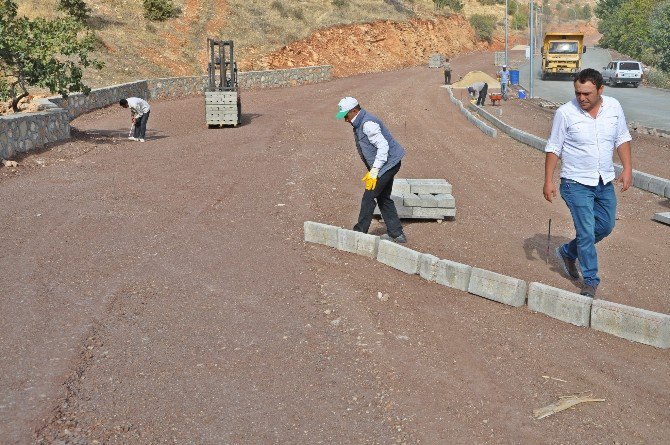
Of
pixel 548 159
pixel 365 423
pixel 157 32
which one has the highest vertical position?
pixel 157 32

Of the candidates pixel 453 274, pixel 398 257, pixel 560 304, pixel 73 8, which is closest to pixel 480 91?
pixel 73 8

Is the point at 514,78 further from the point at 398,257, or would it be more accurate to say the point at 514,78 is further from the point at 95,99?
the point at 398,257

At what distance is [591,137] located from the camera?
22.0 feet

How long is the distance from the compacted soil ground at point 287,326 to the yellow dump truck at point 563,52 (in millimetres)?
38065

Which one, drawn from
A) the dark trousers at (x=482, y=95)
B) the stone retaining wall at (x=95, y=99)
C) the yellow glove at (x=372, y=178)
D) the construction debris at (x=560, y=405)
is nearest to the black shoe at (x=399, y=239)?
the yellow glove at (x=372, y=178)

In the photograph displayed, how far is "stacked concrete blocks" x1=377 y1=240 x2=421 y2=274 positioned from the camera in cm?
802

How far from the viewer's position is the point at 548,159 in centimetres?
693

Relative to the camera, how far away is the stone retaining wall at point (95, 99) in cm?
1595

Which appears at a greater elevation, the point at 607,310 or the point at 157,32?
the point at 157,32

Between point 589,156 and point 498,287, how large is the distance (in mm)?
1407

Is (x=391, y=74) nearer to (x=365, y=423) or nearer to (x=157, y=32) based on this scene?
(x=157, y=32)

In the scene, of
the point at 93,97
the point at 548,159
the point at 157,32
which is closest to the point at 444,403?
the point at 548,159

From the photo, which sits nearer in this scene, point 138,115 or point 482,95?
point 138,115

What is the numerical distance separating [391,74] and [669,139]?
3256 cm
